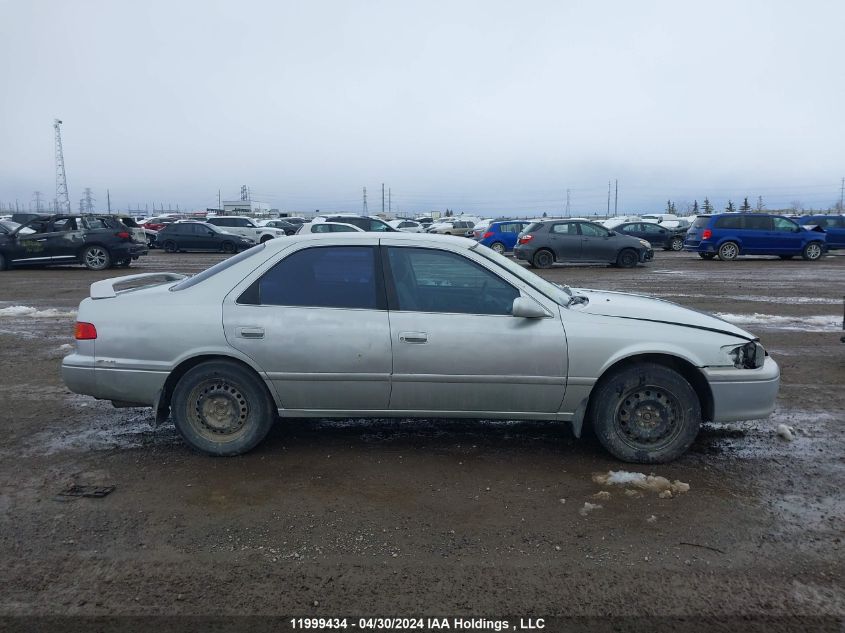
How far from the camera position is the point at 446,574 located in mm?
3125

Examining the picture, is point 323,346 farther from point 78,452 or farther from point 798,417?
point 798,417

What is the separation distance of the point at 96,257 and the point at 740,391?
62.0 feet

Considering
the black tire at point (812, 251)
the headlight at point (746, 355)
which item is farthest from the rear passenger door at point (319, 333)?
the black tire at point (812, 251)

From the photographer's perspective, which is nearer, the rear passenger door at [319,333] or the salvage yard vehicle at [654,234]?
the rear passenger door at [319,333]

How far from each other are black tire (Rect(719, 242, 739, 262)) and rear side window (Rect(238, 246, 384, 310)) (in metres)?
21.2

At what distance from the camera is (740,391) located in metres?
4.38

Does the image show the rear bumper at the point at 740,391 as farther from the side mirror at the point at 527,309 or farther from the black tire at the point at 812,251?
the black tire at the point at 812,251

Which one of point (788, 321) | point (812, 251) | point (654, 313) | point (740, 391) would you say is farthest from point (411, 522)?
point (812, 251)

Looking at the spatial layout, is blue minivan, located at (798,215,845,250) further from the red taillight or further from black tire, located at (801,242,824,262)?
the red taillight

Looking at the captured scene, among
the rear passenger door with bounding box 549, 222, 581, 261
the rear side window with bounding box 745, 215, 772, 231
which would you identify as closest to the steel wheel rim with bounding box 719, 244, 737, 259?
the rear side window with bounding box 745, 215, 772, 231

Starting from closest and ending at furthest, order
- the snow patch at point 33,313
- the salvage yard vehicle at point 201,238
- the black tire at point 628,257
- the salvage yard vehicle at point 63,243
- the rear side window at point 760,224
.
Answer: the snow patch at point 33,313 < the salvage yard vehicle at point 63,243 < the black tire at point 628,257 < the rear side window at point 760,224 < the salvage yard vehicle at point 201,238

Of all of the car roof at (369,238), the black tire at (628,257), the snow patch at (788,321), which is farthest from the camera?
the black tire at (628,257)

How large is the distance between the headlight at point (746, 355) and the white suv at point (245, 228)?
83.6 ft

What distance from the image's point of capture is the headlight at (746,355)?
14.4ft
